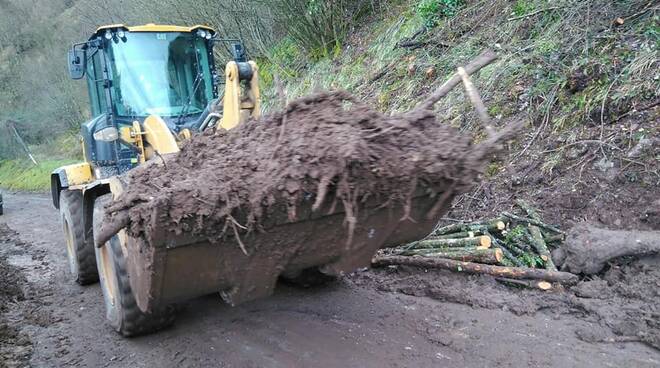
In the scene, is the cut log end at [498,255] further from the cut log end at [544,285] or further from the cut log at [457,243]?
the cut log end at [544,285]

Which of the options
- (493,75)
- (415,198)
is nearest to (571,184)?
(493,75)

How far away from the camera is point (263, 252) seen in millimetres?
3312

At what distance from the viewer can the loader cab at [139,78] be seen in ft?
18.0

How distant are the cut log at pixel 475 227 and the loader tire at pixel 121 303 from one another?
10.0 feet

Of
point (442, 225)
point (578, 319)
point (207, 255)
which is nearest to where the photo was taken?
point (207, 255)

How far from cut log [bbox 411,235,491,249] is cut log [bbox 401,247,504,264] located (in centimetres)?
9

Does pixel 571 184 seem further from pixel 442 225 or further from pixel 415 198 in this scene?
pixel 415 198

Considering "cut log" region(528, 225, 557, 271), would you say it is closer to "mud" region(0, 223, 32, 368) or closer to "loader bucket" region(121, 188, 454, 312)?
"loader bucket" region(121, 188, 454, 312)

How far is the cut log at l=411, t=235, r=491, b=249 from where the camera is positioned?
209 inches

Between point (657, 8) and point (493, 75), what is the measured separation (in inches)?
82.4

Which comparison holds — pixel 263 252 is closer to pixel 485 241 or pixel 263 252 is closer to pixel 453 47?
pixel 485 241

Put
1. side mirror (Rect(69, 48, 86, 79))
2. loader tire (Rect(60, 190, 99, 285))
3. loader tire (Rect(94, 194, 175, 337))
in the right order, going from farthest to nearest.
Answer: loader tire (Rect(60, 190, 99, 285))
side mirror (Rect(69, 48, 86, 79))
loader tire (Rect(94, 194, 175, 337))

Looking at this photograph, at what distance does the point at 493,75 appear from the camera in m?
7.59

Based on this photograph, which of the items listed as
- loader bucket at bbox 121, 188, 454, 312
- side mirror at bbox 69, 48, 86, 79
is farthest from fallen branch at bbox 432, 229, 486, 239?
side mirror at bbox 69, 48, 86, 79
